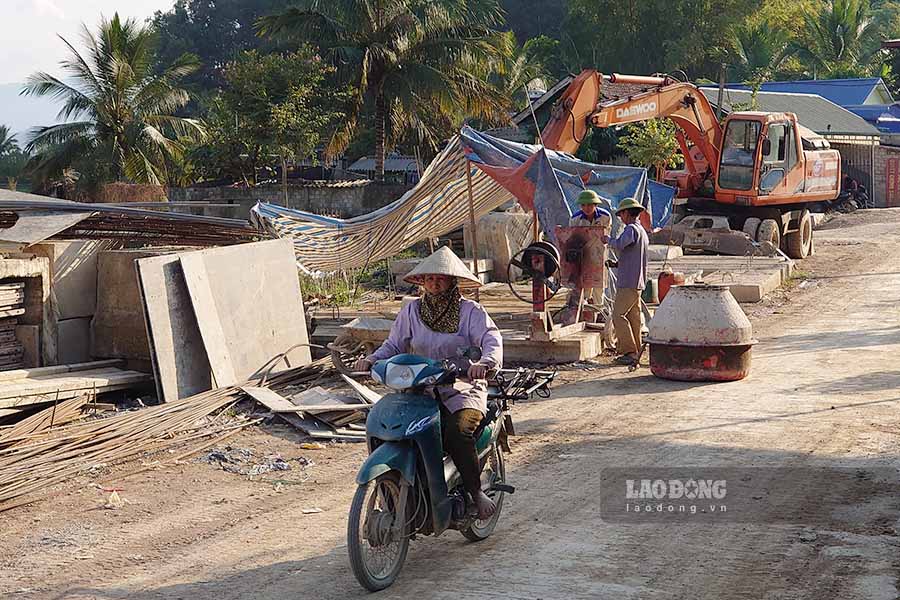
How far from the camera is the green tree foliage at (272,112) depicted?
30.3m

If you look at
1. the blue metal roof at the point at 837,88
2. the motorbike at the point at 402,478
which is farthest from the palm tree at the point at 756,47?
the motorbike at the point at 402,478

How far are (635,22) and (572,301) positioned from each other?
4403cm

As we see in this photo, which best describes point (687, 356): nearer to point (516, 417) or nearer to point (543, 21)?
point (516, 417)

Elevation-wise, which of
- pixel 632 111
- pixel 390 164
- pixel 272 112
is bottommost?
pixel 632 111

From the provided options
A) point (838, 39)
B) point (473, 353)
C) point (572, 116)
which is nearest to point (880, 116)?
point (838, 39)

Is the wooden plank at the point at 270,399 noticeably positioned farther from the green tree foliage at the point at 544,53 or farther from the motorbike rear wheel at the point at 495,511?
the green tree foliage at the point at 544,53

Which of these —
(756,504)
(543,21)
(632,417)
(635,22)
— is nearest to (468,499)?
(756,504)

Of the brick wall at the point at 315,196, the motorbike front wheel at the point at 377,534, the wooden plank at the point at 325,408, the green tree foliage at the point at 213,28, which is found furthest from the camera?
the green tree foliage at the point at 213,28

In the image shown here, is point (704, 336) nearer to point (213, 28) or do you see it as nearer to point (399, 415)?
point (399, 415)

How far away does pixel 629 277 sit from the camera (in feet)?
37.6

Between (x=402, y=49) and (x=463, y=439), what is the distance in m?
26.7

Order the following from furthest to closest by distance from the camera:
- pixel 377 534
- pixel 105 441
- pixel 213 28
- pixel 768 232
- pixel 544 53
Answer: pixel 213 28 → pixel 544 53 → pixel 768 232 → pixel 105 441 → pixel 377 534

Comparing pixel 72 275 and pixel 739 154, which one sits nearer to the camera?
pixel 72 275

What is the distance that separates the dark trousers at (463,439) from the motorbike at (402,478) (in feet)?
0.20
